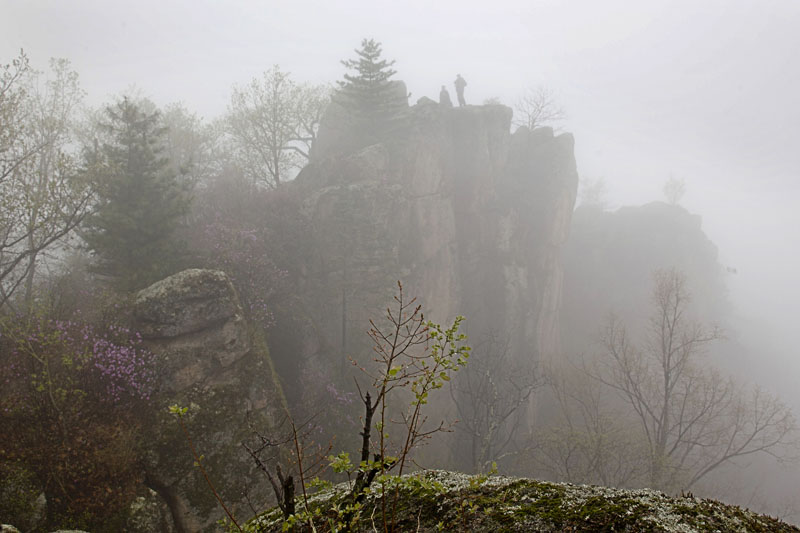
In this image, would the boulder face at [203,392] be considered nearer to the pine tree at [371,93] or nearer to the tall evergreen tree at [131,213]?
the tall evergreen tree at [131,213]

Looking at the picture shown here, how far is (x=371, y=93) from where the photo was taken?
1074 inches

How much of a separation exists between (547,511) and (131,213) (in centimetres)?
1757

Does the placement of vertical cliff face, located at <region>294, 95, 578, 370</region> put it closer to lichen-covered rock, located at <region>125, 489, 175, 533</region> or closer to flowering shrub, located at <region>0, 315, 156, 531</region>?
flowering shrub, located at <region>0, 315, 156, 531</region>

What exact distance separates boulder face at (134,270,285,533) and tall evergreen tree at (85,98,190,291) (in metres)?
2.61

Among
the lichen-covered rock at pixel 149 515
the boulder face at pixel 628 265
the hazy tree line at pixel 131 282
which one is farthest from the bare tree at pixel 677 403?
the lichen-covered rock at pixel 149 515

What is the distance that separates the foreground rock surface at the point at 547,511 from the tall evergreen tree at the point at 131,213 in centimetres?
1531

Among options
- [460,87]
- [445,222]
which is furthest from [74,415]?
[460,87]

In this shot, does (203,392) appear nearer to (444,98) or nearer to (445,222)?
(445,222)

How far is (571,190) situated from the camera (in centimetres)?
3612

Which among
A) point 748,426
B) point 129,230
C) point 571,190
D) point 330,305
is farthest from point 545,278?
point 748,426

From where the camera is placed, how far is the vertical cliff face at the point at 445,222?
23.7m

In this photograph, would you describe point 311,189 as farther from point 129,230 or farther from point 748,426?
point 748,426

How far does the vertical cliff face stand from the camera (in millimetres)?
23672

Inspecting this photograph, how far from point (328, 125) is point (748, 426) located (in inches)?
2260
